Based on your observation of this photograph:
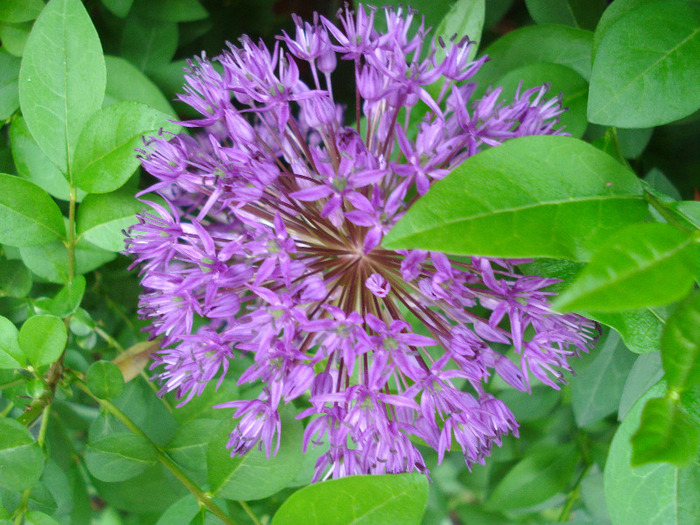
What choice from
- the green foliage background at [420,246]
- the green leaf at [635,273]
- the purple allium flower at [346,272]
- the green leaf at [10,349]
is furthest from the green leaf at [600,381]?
the green leaf at [10,349]

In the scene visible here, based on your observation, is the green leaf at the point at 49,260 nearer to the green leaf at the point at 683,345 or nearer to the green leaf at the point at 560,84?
the green leaf at the point at 560,84

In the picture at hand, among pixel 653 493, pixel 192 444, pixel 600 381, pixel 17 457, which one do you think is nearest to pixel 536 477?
pixel 600 381

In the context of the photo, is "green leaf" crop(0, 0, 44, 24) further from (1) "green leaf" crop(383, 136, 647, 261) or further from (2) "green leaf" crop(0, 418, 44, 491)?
(1) "green leaf" crop(383, 136, 647, 261)

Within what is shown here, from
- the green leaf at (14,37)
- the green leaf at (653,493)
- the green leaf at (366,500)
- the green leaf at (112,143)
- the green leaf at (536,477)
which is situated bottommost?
the green leaf at (536,477)

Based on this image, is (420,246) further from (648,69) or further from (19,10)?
(19,10)

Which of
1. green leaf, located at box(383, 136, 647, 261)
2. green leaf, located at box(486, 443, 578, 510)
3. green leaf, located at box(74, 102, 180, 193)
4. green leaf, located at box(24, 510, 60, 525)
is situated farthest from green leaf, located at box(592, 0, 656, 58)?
green leaf, located at box(24, 510, 60, 525)
